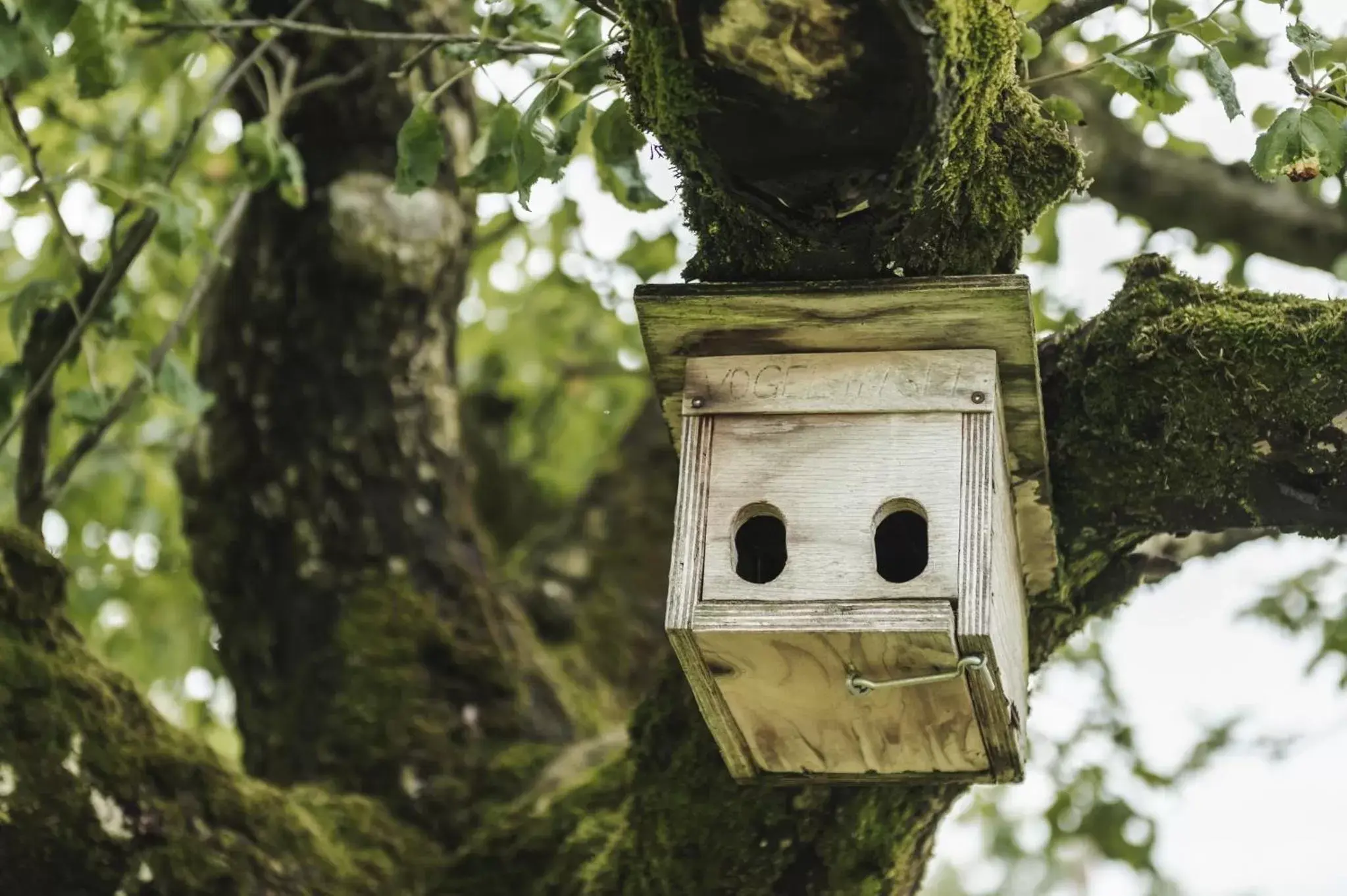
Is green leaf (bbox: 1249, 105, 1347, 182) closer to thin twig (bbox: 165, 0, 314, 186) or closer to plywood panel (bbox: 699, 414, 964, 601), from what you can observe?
plywood panel (bbox: 699, 414, 964, 601)

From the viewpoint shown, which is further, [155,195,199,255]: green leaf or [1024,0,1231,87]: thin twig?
[155,195,199,255]: green leaf

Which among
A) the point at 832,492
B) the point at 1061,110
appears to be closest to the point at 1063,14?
the point at 1061,110

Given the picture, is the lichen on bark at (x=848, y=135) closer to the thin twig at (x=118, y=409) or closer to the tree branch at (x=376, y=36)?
the tree branch at (x=376, y=36)

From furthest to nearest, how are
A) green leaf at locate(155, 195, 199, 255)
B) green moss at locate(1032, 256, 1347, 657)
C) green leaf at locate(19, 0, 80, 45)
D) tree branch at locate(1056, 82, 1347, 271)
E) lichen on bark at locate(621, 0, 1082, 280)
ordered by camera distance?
1. tree branch at locate(1056, 82, 1347, 271)
2. green leaf at locate(155, 195, 199, 255)
3. green leaf at locate(19, 0, 80, 45)
4. green moss at locate(1032, 256, 1347, 657)
5. lichen on bark at locate(621, 0, 1082, 280)

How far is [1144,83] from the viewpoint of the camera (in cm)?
223

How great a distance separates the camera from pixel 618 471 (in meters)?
4.44

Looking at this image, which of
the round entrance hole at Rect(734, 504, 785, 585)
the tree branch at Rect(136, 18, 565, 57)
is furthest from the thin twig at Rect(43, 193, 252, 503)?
the round entrance hole at Rect(734, 504, 785, 585)

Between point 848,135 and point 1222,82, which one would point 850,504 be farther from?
point 1222,82

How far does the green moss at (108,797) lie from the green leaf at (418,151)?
81 centimetres

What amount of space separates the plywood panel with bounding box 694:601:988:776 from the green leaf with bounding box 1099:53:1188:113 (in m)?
0.75

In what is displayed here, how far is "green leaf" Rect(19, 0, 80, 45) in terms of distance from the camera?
7.73 ft

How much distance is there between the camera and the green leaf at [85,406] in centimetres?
279

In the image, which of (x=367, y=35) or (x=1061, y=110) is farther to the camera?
(x=367, y=35)

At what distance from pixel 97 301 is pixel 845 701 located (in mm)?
1419
